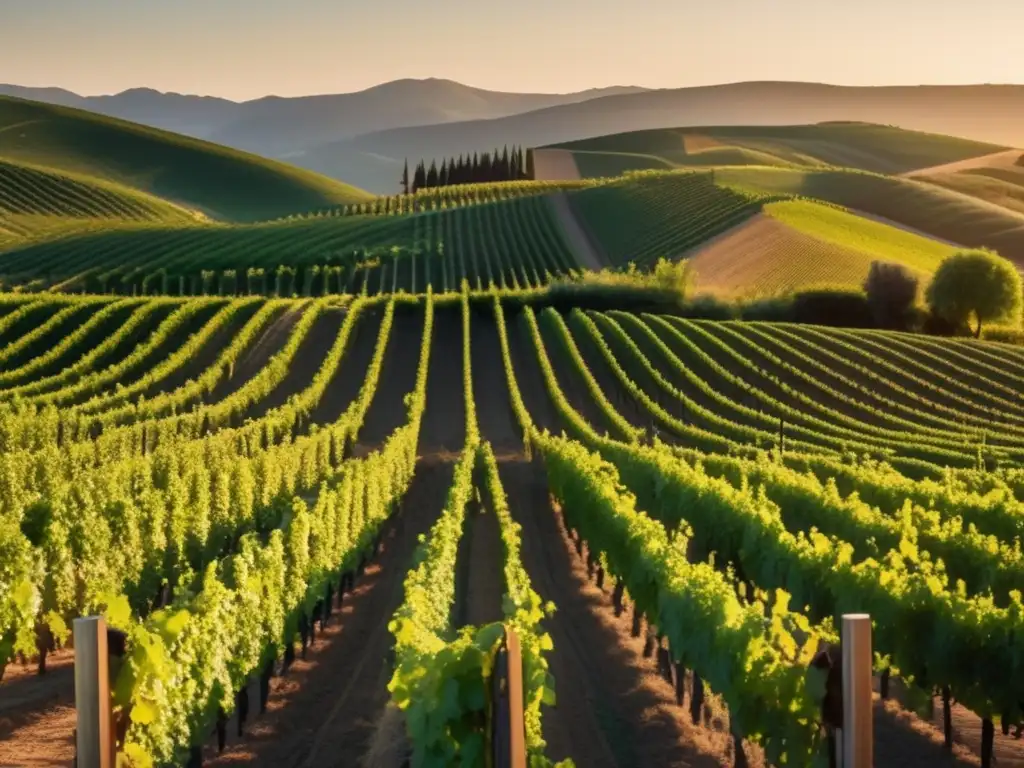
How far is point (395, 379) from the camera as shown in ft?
201

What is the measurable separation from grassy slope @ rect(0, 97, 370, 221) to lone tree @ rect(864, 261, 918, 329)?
117m

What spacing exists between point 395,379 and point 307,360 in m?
4.79

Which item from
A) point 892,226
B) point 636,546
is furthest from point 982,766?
point 892,226

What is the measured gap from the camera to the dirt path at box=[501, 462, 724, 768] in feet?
51.7

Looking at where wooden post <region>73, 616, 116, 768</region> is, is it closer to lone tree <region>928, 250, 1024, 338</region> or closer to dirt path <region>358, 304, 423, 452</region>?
dirt path <region>358, 304, 423, 452</region>

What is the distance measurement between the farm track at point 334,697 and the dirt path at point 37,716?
72.9 inches

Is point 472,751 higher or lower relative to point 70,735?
higher

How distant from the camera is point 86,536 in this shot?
811 inches

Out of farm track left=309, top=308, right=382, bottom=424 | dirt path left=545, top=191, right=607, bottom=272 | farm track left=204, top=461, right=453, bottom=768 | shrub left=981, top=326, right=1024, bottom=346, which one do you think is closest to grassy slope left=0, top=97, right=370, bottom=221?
dirt path left=545, top=191, right=607, bottom=272

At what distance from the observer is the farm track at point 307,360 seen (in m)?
54.6

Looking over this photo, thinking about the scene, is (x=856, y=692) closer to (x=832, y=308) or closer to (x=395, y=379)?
(x=395, y=379)

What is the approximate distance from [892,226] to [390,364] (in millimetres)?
62754

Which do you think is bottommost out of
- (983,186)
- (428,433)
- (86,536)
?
(428,433)

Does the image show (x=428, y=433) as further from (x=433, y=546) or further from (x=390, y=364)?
(x=433, y=546)
